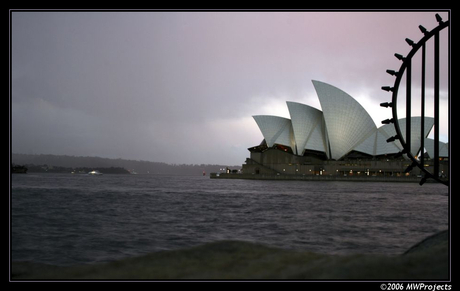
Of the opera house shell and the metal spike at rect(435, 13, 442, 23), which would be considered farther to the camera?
the opera house shell

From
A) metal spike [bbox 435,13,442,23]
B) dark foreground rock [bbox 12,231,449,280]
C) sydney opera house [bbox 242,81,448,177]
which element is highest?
sydney opera house [bbox 242,81,448,177]

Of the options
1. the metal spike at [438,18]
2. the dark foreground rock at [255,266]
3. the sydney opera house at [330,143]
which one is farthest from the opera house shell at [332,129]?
the metal spike at [438,18]

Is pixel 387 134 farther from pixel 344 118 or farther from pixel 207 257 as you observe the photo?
pixel 207 257

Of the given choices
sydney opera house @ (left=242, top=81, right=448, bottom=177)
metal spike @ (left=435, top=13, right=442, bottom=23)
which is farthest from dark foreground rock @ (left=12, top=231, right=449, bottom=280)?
sydney opera house @ (left=242, top=81, right=448, bottom=177)

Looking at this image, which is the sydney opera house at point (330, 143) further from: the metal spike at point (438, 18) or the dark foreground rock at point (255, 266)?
the metal spike at point (438, 18)

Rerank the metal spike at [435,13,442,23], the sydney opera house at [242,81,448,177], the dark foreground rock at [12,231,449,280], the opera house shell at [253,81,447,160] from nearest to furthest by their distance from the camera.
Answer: the dark foreground rock at [12,231,449,280], the metal spike at [435,13,442,23], the opera house shell at [253,81,447,160], the sydney opera house at [242,81,448,177]

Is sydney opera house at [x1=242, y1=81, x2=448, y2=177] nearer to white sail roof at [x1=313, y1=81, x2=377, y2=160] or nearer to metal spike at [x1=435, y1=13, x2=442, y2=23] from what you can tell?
white sail roof at [x1=313, y1=81, x2=377, y2=160]

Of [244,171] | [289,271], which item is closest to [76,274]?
[289,271]
